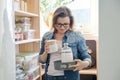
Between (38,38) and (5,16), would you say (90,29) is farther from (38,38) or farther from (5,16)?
(5,16)

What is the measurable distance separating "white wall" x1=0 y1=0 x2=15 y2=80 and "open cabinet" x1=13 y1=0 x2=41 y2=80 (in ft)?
0.91

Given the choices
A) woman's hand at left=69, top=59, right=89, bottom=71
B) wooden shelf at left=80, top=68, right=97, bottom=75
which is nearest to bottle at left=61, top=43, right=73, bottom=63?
woman's hand at left=69, top=59, right=89, bottom=71

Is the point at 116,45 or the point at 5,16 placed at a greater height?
the point at 5,16

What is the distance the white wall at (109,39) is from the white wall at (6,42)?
26.1 inches

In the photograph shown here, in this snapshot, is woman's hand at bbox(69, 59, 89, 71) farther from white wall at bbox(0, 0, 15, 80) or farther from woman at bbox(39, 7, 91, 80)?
white wall at bbox(0, 0, 15, 80)

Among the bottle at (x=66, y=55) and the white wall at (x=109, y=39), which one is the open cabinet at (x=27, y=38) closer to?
the bottle at (x=66, y=55)

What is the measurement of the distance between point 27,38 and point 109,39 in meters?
1.07

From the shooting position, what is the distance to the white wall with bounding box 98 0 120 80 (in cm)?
120

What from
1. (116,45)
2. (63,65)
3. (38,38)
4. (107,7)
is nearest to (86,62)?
(63,65)

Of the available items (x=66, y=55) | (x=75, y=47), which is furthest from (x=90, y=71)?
(x=66, y=55)

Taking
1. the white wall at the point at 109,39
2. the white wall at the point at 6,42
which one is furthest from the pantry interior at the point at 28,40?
the white wall at the point at 109,39

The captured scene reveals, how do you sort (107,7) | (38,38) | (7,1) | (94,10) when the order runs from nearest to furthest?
(107,7), (7,1), (38,38), (94,10)

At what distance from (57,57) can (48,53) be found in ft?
0.26

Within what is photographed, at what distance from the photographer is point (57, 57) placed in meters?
1.44
